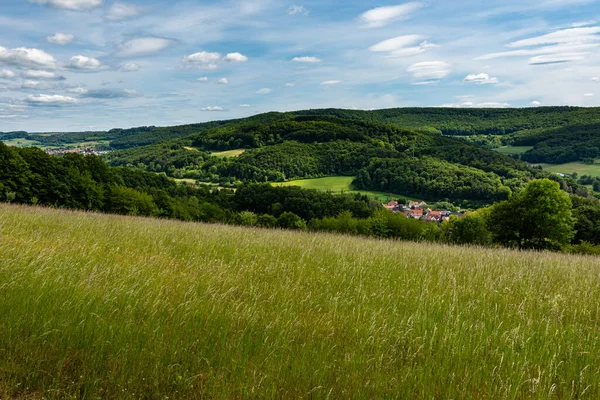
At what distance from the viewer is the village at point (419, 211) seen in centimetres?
7655

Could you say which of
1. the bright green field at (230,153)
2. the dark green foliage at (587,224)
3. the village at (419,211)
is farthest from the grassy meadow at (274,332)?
the bright green field at (230,153)

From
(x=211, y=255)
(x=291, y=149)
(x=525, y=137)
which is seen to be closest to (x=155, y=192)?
(x=211, y=255)

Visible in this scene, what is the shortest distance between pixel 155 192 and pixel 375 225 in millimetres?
37013

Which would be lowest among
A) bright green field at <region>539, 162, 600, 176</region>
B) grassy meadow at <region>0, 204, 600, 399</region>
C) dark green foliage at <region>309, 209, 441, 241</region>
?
dark green foliage at <region>309, 209, 441, 241</region>

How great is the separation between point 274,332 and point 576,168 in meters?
145

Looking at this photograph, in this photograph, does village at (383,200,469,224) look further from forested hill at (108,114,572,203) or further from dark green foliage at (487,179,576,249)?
dark green foliage at (487,179,576,249)

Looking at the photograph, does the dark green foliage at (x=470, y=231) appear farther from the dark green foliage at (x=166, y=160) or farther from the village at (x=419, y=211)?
the dark green foliage at (x=166, y=160)

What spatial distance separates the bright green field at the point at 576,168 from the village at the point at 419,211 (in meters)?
51.3

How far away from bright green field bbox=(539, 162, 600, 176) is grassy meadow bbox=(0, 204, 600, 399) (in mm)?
128482

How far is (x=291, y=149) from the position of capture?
152 m

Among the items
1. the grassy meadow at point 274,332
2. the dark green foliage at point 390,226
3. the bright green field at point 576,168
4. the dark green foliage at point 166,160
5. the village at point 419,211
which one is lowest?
the village at point 419,211

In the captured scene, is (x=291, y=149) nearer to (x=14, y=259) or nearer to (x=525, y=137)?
(x=525, y=137)

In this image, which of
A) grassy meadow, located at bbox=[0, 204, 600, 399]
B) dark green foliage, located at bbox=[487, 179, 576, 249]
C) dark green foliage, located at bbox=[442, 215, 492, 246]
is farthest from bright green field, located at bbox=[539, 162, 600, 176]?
grassy meadow, located at bbox=[0, 204, 600, 399]

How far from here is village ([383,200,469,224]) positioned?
76550 mm
